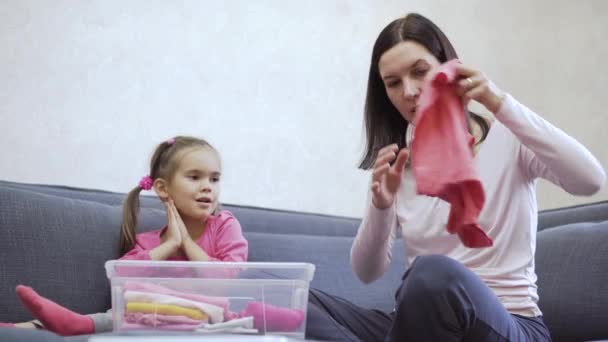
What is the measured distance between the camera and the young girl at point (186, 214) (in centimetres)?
191

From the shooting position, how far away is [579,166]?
1360 millimetres

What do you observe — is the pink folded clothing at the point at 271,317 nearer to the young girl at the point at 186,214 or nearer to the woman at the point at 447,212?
the woman at the point at 447,212

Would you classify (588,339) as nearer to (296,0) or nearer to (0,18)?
(296,0)

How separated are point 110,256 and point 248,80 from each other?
881 mm

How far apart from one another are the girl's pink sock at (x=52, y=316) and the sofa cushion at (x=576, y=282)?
3.23 ft

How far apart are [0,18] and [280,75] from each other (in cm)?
83

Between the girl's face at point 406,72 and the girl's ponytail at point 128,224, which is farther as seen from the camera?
the girl's ponytail at point 128,224

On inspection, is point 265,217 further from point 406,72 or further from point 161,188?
point 406,72

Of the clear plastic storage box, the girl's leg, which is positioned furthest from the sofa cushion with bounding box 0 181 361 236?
the girl's leg

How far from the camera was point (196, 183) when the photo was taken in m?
2.03

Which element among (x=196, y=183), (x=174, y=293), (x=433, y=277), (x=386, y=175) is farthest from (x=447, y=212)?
(x=196, y=183)

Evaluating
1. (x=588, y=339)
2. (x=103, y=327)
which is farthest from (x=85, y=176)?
(x=588, y=339)

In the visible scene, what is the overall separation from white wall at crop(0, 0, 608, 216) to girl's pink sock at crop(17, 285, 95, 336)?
828mm

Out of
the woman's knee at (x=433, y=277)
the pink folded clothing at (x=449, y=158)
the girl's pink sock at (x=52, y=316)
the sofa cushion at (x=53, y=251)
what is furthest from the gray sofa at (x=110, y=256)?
the woman's knee at (x=433, y=277)
